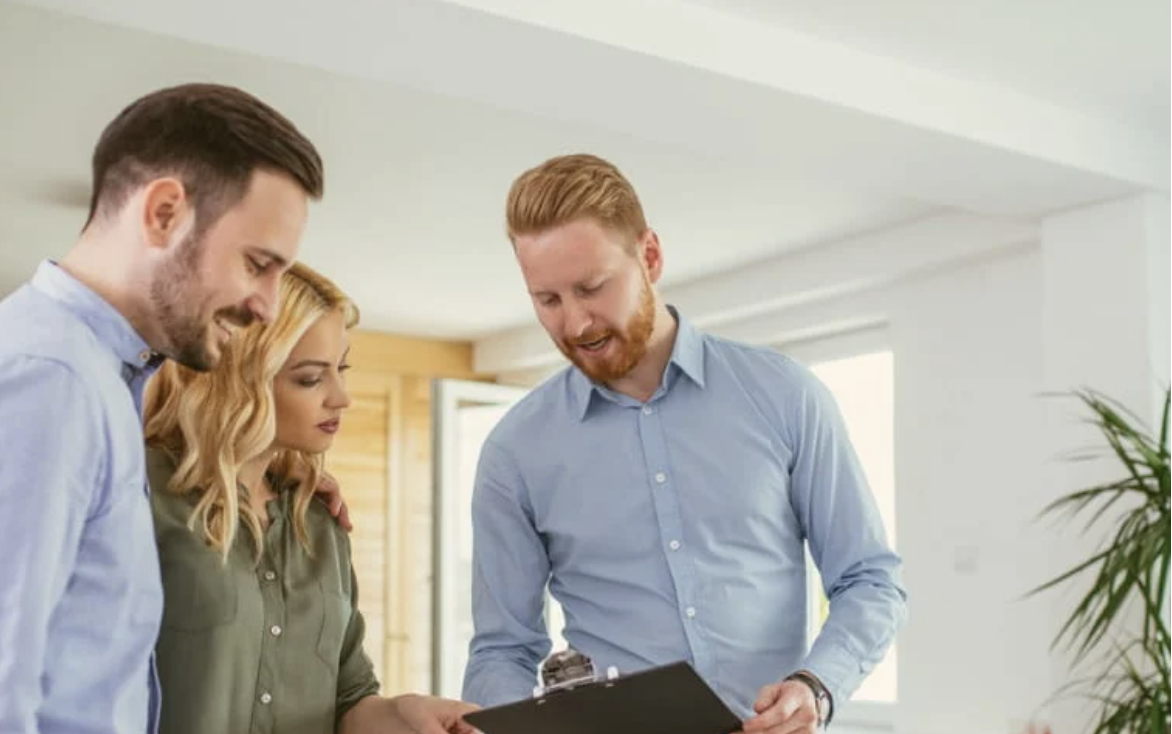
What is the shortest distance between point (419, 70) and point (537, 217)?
68.9 inches

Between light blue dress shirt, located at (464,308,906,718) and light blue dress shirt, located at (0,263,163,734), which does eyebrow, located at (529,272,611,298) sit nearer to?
light blue dress shirt, located at (464,308,906,718)

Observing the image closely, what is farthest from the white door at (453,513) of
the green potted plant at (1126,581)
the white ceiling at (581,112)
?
the green potted plant at (1126,581)

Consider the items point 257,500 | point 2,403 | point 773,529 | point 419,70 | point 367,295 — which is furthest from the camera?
point 367,295

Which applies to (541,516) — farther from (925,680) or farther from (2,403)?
(925,680)

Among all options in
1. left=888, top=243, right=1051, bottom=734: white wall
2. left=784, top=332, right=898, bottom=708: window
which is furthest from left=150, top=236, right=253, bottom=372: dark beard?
left=784, top=332, right=898, bottom=708: window

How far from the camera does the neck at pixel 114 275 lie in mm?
1447

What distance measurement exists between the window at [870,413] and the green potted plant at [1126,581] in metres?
1.21

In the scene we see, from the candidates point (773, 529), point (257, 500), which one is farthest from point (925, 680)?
point (257, 500)

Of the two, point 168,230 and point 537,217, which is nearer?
point 168,230

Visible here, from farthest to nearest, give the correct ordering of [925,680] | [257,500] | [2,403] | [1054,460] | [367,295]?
[367,295] < [925,680] < [1054,460] < [257,500] < [2,403]

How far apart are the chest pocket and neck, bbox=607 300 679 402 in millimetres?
664

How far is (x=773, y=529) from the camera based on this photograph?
2.18 meters

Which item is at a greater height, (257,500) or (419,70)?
(419,70)

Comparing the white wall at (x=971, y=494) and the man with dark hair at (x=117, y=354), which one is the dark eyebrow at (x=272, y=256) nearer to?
the man with dark hair at (x=117, y=354)
